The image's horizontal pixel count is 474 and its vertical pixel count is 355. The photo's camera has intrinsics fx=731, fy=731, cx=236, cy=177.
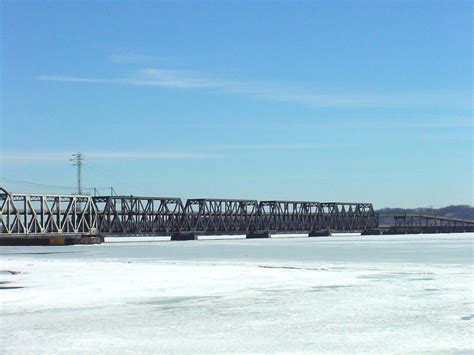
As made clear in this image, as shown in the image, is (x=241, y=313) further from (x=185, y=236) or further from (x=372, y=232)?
(x=372, y=232)

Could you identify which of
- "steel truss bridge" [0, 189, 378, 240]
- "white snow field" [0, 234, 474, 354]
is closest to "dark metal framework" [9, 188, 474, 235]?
"steel truss bridge" [0, 189, 378, 240]

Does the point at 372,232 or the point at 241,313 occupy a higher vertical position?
the point at 372,232

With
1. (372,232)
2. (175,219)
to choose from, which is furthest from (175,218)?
(372,232)

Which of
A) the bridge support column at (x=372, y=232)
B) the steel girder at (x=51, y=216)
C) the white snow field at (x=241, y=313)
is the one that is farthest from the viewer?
the bridge support column at (x=372, y=232)

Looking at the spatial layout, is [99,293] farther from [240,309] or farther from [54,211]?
[54,211]

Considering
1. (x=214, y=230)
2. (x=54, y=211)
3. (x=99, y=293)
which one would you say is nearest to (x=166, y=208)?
(x=214, y=230)

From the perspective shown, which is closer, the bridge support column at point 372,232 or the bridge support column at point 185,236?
the bridge support column at point 185,236

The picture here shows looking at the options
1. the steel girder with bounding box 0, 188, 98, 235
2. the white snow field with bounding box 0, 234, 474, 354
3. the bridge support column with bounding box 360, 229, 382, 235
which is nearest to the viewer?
the white snow field with bounding box 0, 234, 474, 354

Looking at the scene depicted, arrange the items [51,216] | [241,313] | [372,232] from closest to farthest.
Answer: [241,313]
[51,216]
[372,232]

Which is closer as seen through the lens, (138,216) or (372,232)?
(138,216)

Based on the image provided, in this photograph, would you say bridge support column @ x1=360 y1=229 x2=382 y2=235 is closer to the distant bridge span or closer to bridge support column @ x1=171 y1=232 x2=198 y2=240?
the distant bridge span

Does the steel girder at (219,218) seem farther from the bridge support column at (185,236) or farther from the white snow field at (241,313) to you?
the white snow field at (241,313)

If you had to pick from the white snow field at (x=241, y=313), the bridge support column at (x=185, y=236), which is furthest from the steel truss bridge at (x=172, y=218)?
the white snow field at (x=241, y=313)

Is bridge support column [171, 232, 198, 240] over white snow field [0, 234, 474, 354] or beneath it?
over
